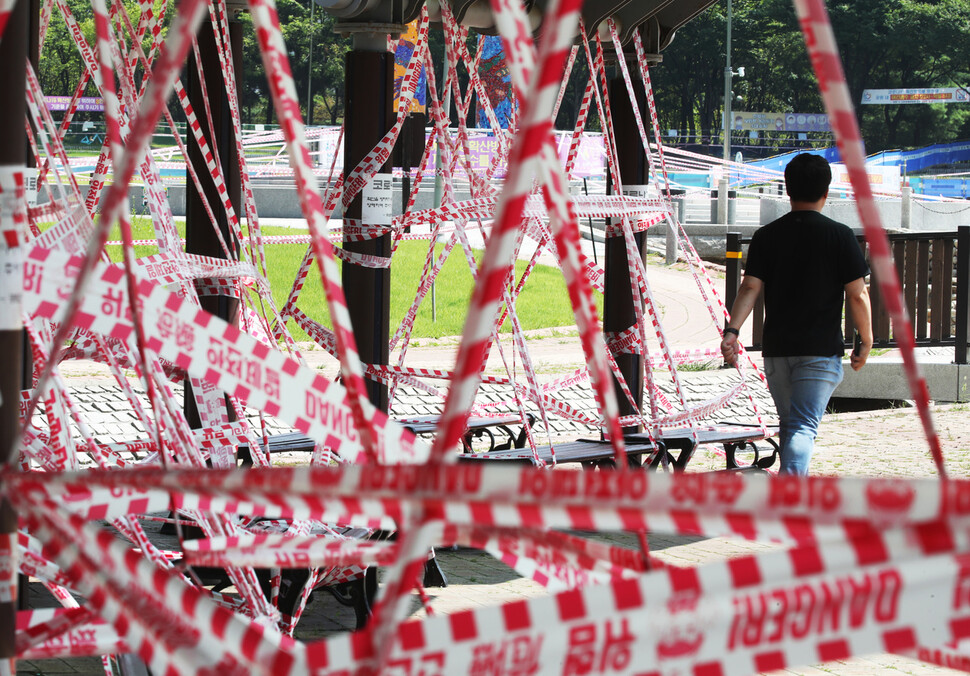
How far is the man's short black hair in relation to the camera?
506 centimetres

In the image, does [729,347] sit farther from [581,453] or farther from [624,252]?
[624,252]

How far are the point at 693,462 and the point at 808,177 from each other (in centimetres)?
396

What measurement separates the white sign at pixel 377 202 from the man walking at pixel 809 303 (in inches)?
78.9

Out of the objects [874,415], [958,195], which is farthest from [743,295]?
[958,195]

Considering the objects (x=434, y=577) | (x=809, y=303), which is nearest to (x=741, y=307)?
(x=809, y=303)

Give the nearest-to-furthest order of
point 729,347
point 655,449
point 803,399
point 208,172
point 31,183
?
point 31,183 → point 803,399 → point 729,347 → point 208,172 → point 655,449

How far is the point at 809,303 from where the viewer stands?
16.8 ft

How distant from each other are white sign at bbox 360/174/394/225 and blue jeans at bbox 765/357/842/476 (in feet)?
7.02

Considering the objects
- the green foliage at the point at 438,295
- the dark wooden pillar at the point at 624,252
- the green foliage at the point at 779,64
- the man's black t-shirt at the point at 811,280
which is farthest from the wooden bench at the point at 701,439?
the green foliage at the point at 779,64

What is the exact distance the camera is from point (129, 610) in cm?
159

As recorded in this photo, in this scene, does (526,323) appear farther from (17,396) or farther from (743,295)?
(17,396)

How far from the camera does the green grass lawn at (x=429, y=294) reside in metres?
16.3

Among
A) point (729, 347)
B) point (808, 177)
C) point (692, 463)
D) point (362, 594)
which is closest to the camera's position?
point (362, 594)

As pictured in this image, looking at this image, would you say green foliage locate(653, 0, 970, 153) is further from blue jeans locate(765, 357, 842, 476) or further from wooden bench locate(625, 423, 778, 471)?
blue jeans locate(765, 357, 842, 476)
